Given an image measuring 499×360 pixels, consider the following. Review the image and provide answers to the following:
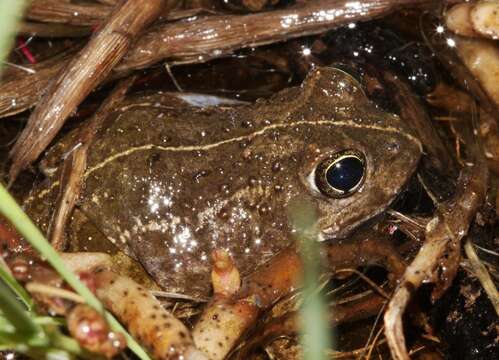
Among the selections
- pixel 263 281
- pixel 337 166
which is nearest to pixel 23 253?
pixel 263 281

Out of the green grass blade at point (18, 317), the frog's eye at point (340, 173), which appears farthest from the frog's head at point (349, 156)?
the green grass blade at point (18, 317)

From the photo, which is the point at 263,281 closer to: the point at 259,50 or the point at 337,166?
the point at 337,166

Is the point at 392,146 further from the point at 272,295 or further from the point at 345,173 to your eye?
the point at 272,295

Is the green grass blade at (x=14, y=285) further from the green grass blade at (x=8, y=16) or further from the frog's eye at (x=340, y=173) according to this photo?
the frog's eye at (x=340, y=173)

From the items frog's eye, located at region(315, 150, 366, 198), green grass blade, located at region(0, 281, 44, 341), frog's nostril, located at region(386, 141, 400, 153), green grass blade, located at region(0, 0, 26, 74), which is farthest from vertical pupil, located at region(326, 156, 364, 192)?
green grass blade, located at region(0, 0, 26, 74)

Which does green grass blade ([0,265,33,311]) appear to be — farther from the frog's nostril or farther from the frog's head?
the frog's nostril

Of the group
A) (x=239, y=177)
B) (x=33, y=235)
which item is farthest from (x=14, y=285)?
(x=239, y=177)

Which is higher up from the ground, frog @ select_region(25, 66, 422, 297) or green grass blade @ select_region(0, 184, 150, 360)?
Result: frog @ select_region(25, 66, 422, 297)
